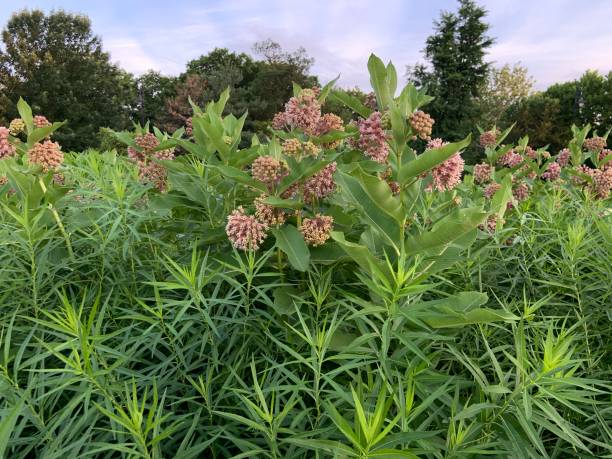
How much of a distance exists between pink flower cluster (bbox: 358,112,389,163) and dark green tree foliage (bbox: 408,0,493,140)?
83.6 feet

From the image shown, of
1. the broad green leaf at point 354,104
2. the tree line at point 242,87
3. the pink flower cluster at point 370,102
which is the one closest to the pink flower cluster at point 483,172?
the pink flower cluster at point 370,102

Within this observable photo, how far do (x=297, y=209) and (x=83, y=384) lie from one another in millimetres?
886

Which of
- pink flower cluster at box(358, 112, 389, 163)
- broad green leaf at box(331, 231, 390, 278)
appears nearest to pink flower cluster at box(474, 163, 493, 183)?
pink flower cluster at box(358, 112, 389, 163)

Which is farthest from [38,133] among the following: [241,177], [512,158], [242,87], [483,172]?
[242,87]

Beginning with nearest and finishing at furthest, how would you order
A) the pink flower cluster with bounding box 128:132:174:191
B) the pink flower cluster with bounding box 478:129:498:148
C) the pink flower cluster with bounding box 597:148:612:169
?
the pink flower cluster with bounding box 128:132:174:191 < the pink flower cluster with bounding box 597:148:612:169 < the pink flower cluster with bounding box 478:129:498:148

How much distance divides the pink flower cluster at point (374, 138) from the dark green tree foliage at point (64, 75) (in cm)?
3080

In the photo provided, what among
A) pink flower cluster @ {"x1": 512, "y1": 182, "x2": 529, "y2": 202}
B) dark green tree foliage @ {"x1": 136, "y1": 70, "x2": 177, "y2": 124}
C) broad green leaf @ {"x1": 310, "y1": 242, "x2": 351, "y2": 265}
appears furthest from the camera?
dark green tree foliage @ {"x1": 136, "y1": 70, "x2": 177, "y2": 124}

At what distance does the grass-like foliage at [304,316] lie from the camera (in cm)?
128

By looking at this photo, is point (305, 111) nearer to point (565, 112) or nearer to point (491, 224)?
point (491, 224)

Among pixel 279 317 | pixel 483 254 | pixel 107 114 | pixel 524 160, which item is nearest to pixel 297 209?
pixel 279 317

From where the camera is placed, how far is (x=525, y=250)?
220cm

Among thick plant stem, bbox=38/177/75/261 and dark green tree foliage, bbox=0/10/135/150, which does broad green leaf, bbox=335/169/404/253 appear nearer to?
thick plant stem, bbox=38/177/75/261

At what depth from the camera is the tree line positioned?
24.8 metres

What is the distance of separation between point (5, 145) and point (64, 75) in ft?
111
